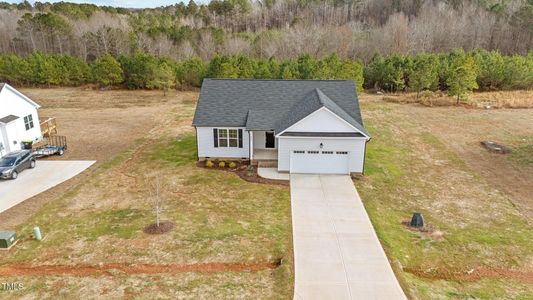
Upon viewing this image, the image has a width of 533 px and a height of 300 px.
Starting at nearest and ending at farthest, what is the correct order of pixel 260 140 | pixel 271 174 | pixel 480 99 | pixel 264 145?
pixel 271 174
pixel 260 140
pixel 264 145
pixel 480 99

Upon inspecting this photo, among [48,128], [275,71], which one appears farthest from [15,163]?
[275,71]

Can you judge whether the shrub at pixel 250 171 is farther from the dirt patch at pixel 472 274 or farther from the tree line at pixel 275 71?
the tree line at pixel 275 71

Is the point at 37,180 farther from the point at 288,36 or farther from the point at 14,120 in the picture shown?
the point at 288,36

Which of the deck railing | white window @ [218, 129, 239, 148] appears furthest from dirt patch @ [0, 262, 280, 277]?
the deck railing

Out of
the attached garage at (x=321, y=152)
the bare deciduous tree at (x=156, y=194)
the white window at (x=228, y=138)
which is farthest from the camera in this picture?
the white window at (x=228, y=138)

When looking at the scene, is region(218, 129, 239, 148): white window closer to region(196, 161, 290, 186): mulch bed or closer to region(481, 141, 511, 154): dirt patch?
region(196, 161, 290, 186): mulch bed

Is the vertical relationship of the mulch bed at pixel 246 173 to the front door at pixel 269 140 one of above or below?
below

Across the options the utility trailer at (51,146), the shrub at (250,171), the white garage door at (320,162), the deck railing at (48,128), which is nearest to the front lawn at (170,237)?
the shrub at (250,171)
